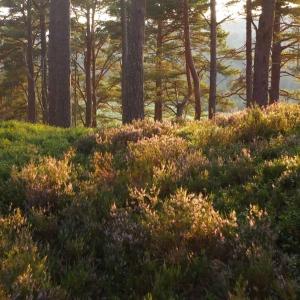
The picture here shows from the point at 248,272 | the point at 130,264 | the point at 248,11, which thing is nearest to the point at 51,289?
the point at 130,264

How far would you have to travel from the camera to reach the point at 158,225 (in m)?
4.64

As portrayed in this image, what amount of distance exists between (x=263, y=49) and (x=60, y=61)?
6.93 metres

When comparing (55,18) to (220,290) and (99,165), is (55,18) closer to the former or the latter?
(99,165)

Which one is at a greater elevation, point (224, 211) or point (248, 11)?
point (248, 11)

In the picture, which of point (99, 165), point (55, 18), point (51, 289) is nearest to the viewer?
point (51, 289)

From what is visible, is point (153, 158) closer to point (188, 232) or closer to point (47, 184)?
point (47, 184)

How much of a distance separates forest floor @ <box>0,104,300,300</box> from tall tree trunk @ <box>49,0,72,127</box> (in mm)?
7224

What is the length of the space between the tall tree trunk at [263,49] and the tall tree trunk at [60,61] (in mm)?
6502

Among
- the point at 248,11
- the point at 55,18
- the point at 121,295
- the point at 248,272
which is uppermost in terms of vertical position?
the point at 248,11

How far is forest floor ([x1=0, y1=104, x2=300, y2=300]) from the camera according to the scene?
150 inches

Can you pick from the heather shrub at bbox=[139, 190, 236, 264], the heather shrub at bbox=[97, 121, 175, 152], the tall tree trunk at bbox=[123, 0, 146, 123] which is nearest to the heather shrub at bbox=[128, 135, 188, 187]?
the heather shrub at bbox=[97, 121, 175, 152]

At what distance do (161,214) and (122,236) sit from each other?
20.7 inches

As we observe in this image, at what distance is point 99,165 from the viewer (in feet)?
23.9

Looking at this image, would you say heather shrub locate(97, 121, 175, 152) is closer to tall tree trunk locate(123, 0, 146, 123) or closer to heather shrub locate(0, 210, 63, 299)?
heather shrub locate(0, 210, 63, 299)
